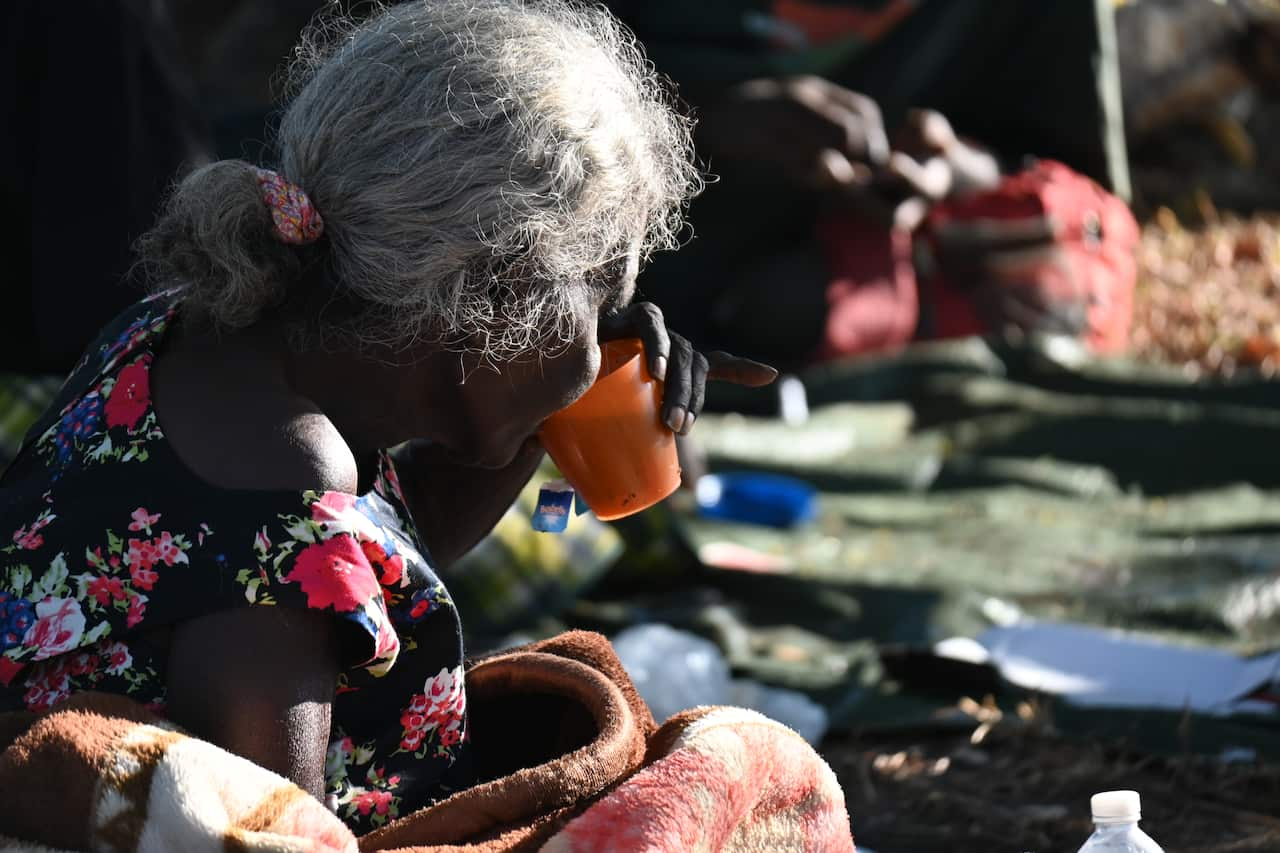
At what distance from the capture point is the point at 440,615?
5.58ft

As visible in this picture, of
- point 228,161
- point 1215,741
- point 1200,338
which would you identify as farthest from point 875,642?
point 1200,338

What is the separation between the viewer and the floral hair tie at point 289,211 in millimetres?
1584

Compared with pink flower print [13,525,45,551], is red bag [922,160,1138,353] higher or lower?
lower

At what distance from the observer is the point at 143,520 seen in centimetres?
150

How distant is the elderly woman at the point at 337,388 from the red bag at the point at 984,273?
3.66 m

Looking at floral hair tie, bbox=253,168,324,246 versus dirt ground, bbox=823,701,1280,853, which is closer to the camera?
floral hair tie, bbox=253,168,324,246

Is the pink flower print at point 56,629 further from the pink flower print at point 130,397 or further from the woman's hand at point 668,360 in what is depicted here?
the woman's hand at point 668,360

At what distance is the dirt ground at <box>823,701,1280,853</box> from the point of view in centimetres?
236

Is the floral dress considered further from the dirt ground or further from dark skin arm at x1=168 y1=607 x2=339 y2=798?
the dirt ground

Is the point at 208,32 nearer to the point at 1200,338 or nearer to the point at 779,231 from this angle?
the point at 779,231

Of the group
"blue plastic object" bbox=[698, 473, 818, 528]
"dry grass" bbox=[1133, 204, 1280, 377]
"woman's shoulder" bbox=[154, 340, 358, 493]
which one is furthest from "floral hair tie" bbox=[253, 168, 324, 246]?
"dry grass" bbox=[1133, 204, 1280, 377]

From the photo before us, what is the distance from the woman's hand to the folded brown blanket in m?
0.33

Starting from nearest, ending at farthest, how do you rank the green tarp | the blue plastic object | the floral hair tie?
the floral hair tie → the green tarp → the blue plastic object

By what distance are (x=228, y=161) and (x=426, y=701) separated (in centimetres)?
63
